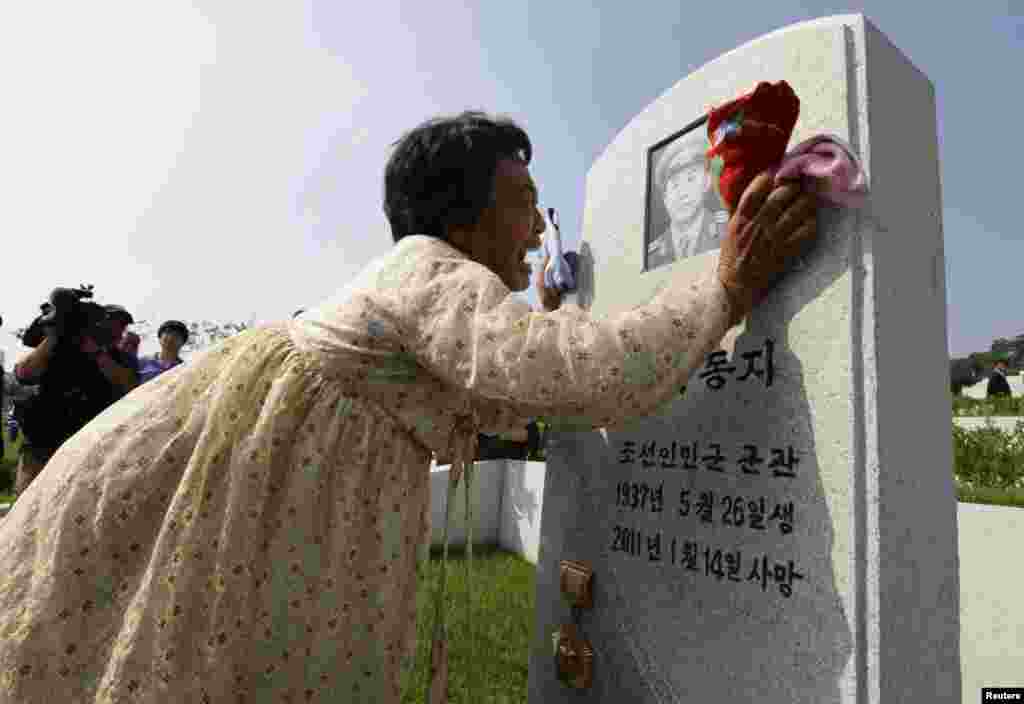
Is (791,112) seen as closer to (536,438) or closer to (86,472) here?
(86,472)

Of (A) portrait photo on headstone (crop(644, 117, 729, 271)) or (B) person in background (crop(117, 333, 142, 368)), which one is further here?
(B) person in background (crop(117, 333, 142, 368))

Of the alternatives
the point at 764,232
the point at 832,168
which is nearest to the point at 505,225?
the point at 764,232

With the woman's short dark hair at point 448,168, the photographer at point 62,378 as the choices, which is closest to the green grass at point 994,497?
the woman's short dark hair at point 448,168

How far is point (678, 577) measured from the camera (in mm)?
1550

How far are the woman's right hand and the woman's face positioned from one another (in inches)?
17.9

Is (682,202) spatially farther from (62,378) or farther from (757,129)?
(62,378)

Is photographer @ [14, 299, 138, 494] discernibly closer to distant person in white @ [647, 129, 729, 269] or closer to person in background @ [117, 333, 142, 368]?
person in background @ [117, 333, 142, 368]

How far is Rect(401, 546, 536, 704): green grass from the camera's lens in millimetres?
3057

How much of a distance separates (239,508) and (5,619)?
44 cm

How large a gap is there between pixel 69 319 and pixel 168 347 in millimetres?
1428

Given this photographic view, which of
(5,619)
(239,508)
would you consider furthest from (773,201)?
(5,619)

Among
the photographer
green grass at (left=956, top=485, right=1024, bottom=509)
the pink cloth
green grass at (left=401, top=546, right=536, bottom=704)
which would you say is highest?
the pink cloth

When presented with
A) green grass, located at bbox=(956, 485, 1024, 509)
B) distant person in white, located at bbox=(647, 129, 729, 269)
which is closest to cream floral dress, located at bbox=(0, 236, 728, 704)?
distant person in white, located at bbox=(647, 129, 729, 269)

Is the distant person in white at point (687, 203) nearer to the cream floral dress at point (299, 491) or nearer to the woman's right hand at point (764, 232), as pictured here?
the woman's right hand at point (764, 232)
